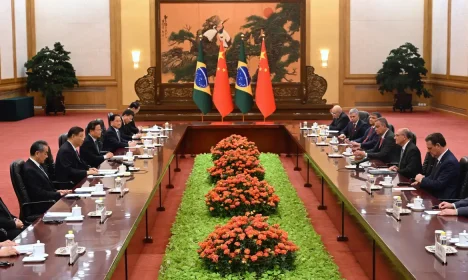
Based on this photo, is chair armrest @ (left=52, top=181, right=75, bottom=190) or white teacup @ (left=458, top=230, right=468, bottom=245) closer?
white teacup @ (left=458, top=230, right=468, bottom=245)

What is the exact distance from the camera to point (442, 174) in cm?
692

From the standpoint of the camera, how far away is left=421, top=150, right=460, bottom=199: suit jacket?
690cm

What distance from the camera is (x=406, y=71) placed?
800 inches

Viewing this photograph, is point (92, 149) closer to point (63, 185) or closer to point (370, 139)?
point (63, 185)

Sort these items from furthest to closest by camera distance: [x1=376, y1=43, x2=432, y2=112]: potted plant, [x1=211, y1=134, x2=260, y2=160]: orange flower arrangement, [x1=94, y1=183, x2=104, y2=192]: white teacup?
[x1=376, y1=43, x2=432, y2=112]: potted plant → [x1=211, y1=134, x2=260, y2=160]: orange flower arrangement → [x1=94, y1=183, x2=104, y2=192]: white teacup

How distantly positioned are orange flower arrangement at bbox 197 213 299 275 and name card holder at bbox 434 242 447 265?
5.23 feet

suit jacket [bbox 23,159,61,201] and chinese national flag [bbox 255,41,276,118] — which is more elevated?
chinese national flag [bbox 255,41,276,118]

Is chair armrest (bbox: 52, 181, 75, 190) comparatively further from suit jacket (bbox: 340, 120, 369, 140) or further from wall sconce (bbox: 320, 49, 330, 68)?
wall sconce (bbox: 320, 49, 330, 68)

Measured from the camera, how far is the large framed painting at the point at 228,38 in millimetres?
19766

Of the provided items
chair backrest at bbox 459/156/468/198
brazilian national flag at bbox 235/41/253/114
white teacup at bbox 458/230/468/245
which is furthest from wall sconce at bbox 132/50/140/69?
white teacup at bbox 458/230/468/245

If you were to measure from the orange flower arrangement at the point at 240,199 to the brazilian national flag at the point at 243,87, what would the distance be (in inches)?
305

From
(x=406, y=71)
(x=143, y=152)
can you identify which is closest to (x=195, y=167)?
(x=143, y=152)

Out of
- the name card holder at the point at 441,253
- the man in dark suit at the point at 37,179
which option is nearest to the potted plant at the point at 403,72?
the man in dark suit at the point at 37,179

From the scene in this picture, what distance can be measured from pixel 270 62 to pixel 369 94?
3554 mm
